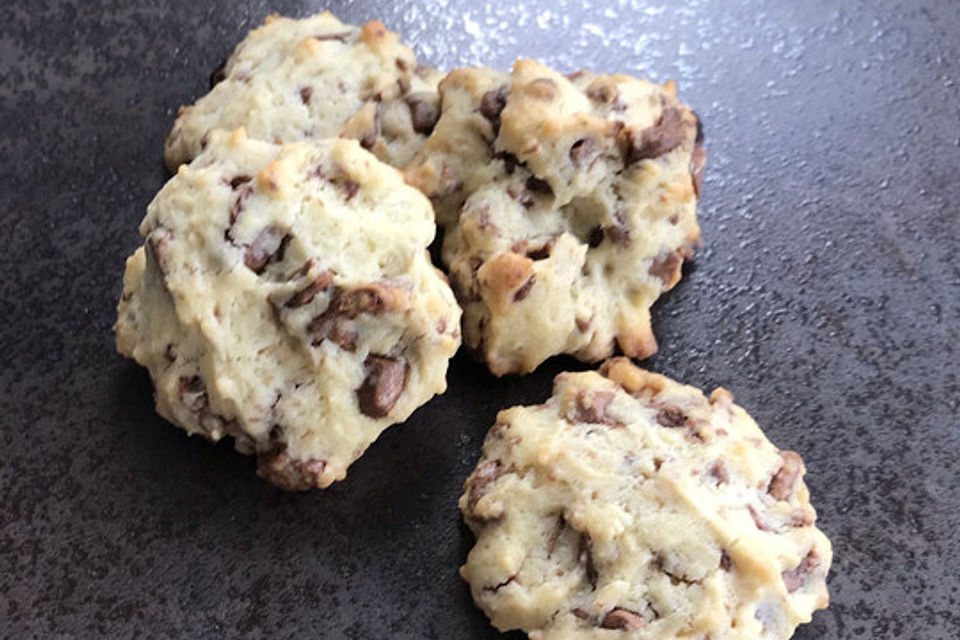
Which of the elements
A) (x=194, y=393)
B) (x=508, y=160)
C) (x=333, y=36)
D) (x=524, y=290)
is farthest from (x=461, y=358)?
(x=333, y=36)

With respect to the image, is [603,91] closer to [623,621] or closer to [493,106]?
[493,106]

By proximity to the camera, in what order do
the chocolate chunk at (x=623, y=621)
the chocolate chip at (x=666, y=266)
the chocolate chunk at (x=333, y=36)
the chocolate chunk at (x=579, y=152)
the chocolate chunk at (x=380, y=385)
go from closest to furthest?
the chocolate chunk at (x=623, y=621) → the chocolate chunk at (x=380, y=385) → the chocolate chunk at (x=579, y=152) → the chocolate chip at (x=666, y=266) → the chocolate chunk at (x=333, y=36)

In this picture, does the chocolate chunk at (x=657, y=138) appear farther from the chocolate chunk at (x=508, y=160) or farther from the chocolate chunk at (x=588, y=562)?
the chocolate chunk at (x=588, y=562)

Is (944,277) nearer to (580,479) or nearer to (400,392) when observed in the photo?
(580,479)

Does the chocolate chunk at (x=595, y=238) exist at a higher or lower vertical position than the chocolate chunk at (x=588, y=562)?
higher

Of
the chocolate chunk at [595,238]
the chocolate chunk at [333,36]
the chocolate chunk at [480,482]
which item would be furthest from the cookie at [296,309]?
the chocolate chunk at [333,36]

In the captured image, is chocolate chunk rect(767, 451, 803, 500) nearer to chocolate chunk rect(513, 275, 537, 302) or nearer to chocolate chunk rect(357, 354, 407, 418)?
chocolate chunk rect(513, 275, 537, 302)

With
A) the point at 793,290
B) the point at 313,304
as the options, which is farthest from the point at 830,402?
the point at 313,304
